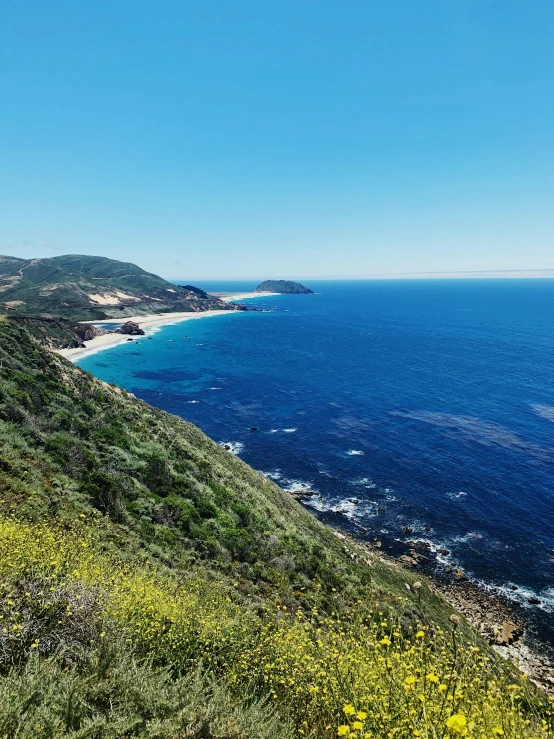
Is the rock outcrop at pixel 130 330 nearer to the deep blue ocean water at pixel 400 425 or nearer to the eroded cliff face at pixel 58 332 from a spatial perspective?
the eroded cliff face at pixel 58 332

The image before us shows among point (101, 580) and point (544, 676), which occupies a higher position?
point (101, 580)

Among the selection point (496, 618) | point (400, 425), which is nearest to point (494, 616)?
point (496, 618)

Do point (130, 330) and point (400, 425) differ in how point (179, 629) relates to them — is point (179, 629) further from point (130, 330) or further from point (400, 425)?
point (130, 330)

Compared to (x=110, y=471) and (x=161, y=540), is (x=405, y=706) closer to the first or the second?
(x=161, y=540)

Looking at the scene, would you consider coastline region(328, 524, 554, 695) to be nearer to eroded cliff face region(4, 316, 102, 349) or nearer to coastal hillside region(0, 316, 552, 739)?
coastal hillside region(0, 316, 552, 739)

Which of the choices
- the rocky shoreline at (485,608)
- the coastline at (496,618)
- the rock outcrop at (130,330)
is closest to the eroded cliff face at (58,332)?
the rock outcrop at (130,330)

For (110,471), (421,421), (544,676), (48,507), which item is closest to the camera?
(48,507)

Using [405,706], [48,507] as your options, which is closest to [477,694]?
[405,706]

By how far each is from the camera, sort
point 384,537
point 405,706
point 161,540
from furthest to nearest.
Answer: point 384,537 → point 161,540 → point 405,706
